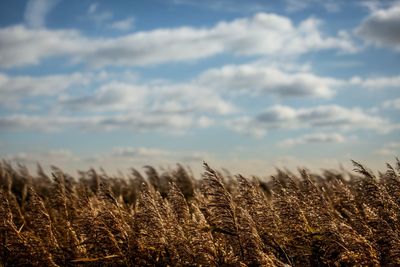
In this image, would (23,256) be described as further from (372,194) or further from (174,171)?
(174,171)

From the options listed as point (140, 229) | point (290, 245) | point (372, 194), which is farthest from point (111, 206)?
point (372, 194)

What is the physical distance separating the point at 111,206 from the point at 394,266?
5.44 meters

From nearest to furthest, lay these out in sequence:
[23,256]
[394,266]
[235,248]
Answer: [394,266] → [235,248] → [23,256]

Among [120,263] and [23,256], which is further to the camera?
[23,256]

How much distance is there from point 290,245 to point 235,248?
1.08 metres

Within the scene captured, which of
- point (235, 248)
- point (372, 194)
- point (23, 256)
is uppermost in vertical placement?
point (372, 194)

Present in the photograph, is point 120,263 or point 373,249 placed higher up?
point 373,249

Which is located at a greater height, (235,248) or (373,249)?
(373,249)

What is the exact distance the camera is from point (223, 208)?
7543 mm

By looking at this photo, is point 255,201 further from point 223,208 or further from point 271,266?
point 271,266

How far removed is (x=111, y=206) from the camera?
30.7 ft

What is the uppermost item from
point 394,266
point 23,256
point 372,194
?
point 372,194

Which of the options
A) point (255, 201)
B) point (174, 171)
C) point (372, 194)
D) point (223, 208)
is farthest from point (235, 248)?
point (174, 171)

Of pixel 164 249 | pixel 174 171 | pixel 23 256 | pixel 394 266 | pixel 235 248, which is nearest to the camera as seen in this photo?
pixel 394 266
